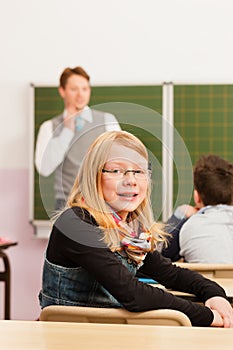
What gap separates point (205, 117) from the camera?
14.8 feet

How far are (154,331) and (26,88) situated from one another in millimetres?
3556

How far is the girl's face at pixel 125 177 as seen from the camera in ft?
3.61

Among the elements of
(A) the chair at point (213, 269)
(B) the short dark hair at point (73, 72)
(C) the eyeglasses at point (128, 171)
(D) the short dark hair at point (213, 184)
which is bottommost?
(A) the chair at point (213, 269)

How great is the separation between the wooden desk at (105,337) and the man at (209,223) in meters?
1.29

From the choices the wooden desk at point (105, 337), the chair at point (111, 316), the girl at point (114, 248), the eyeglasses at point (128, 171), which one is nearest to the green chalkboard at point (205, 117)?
the girl at point (114, 248)

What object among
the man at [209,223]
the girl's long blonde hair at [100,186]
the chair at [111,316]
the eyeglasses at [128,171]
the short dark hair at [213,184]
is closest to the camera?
the eyeglasses at [128,171]

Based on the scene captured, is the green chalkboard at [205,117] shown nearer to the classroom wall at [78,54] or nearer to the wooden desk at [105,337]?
the classroom wall at [78,54]

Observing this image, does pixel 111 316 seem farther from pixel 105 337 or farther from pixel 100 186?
pixel 100 186

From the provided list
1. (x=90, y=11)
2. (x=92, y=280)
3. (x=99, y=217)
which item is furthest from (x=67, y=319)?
(x=90, y=11)

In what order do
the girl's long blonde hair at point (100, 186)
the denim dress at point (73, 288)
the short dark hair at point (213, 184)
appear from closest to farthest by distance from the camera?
the girl's long blonde hair at point (100, 186)
the denim dress at point (73, 288)
the short dark hair at point (213, 184)

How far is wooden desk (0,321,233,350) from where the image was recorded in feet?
3.93

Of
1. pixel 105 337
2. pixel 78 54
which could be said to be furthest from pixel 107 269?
pixel 78 54

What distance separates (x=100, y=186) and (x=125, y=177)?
0.18 meters

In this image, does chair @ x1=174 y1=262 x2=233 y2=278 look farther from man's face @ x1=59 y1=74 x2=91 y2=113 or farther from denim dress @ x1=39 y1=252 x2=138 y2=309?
man's face @ x1=59 y1=74 x2=91 y2=113
